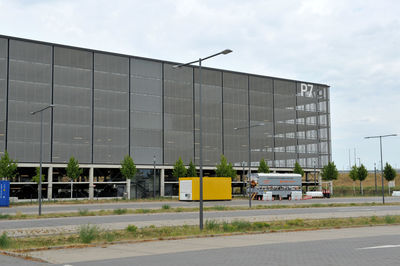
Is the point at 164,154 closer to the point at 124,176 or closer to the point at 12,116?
the point at 124,176

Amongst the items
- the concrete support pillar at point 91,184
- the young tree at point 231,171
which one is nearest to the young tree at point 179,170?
the young tree at point 231,171

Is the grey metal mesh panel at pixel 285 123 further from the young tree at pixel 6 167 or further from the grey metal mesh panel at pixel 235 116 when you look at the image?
the young tree at pixel 6 167

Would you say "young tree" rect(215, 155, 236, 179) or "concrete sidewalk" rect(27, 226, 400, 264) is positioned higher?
"young tree" rect(215, 155, 236, 179)

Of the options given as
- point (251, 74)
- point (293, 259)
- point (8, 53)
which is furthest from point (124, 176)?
point (293, 259)

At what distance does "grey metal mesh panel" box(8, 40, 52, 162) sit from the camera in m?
65.5

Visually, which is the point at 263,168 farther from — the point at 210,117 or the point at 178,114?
the point at 178,114

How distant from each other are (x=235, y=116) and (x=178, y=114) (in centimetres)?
1130

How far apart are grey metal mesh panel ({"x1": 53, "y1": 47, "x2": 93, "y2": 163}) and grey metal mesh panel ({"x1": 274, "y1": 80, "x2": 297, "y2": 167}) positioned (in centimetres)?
3556

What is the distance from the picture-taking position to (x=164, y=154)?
255 ft

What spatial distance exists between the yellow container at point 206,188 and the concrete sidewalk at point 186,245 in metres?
38.8

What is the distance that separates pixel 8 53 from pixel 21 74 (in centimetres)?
322

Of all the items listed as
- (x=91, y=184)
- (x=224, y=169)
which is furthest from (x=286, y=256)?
(x=224, y=169)

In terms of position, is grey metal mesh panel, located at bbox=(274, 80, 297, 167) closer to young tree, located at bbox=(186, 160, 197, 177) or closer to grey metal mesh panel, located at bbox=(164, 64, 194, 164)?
grey metal mesh panel, located at bbox=(164, 64, 194, 164)

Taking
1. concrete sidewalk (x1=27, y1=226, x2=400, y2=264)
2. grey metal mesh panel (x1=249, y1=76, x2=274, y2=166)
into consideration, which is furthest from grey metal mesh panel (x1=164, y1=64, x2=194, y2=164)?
concrete sidewalk (x1=27, y1=226, x2=400, y2=264)
